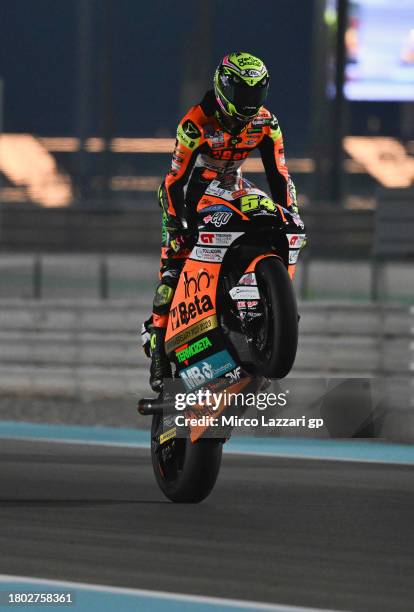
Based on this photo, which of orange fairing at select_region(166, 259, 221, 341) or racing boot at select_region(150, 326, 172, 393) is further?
racing boot at select_region(150, 326, 172, 393)

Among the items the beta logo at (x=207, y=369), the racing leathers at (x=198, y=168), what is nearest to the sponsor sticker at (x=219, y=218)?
the racing leathers at (x=198, y=168)

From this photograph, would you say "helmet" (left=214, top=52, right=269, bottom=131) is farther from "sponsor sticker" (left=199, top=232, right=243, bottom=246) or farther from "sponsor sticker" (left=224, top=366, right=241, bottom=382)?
"sponsor sticker" (left=224, top=366, right=241, bottom=382)

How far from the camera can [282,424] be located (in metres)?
7.78

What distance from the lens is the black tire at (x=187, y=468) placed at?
8.17 m

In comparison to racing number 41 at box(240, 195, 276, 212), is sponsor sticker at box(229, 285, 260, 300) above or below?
below

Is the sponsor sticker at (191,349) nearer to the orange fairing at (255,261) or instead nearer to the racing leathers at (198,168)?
the racing leathers at (198,168)

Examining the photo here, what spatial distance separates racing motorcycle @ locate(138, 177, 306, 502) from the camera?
295 inches

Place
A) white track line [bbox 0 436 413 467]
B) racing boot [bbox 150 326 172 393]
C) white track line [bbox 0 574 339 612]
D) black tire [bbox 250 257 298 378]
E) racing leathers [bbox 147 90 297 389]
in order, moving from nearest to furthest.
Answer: white track line [bbox 0 574 339 612]
black tire [bbox 250 257 298 378]
racing leathers [bbox 147 90 297 389]
racing boot [bbox 150 326 172 393]
white track line [bbox 0 436 413 467]

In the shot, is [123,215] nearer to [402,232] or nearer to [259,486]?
[402,232]

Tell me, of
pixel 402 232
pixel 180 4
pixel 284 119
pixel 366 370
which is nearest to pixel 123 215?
pixel 402 232

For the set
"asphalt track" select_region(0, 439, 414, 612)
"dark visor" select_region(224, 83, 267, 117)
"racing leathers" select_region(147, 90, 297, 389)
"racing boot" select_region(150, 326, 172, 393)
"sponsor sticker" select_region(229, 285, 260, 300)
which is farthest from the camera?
"racing boot" select_region(150, 326, 172, 393)

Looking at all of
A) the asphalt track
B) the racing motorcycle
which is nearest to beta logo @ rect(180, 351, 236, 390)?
the racing motorcycle

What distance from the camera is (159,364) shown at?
852 cm

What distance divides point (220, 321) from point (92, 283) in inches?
581
